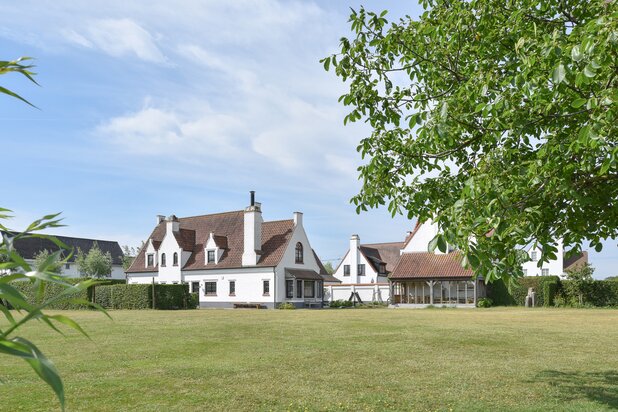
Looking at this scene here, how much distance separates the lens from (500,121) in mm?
6941

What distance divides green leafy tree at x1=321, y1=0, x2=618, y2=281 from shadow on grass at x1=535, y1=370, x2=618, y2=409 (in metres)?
2.87

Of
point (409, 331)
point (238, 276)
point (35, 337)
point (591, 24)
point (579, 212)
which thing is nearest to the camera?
point (591, 24)

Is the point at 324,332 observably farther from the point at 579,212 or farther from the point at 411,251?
the point at 411,251

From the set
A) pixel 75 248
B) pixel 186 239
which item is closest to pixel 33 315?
pixel 186 239

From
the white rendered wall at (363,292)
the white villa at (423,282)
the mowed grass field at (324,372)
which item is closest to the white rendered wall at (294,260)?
the white villa at (423,282)

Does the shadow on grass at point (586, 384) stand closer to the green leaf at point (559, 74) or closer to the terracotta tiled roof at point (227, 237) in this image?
the green leaf at point (559, 74)

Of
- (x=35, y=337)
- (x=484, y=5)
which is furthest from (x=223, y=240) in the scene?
(x=484, y=5)

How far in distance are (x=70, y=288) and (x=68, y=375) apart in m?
10.4

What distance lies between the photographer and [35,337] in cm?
1958

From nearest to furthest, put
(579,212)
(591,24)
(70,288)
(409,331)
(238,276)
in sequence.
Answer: (70,288), (591,24), (579,212), (409,331), (238,276)

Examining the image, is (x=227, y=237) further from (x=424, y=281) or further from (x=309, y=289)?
(x=424, y=281)

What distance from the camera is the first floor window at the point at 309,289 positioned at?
52.3m

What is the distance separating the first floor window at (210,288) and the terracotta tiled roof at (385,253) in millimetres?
21338

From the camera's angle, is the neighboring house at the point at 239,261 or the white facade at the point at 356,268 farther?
the white facade at the point at 356,268
